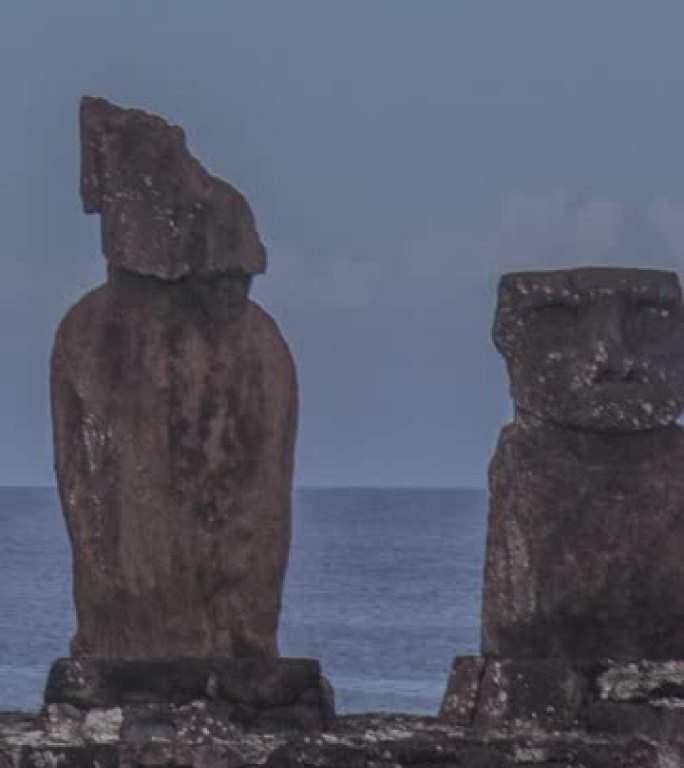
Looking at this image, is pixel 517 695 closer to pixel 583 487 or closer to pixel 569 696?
pixel 569 696

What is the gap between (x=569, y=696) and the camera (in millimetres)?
21609

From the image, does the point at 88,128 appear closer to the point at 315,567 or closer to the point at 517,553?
the point at 517,553

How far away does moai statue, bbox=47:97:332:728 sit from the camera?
21891 mm

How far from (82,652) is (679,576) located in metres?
2.95

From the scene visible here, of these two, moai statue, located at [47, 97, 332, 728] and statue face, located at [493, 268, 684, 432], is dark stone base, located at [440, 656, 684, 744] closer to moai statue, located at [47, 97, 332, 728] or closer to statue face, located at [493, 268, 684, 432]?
moai statue, located at [47, 97, 332, 728]

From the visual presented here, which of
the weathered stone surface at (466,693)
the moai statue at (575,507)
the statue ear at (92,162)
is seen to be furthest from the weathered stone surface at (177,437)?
the moai statue at (575,507)

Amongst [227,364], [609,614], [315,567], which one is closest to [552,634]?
[609,614]

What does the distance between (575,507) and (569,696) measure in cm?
91

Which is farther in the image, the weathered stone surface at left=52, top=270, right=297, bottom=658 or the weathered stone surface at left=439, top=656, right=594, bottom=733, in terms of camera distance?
the weathered stone surface at left=52, top=270, right=297, bottom=658

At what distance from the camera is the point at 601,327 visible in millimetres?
21781

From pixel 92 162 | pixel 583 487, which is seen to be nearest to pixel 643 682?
pixel 583 487

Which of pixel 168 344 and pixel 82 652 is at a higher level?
pixel 168 344

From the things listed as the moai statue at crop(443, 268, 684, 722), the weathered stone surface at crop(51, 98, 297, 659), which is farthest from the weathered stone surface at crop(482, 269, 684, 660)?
the weathered stone surface at crop(51, 98, 297, 659)

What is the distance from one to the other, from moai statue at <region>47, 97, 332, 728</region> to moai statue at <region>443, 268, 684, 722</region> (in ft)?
3.68
